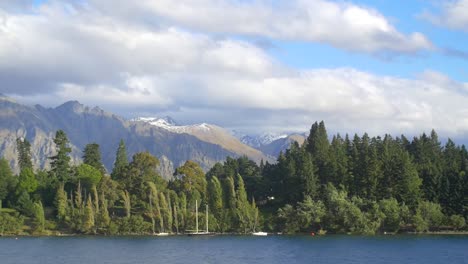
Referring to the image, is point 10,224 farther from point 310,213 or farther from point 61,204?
point 310,213

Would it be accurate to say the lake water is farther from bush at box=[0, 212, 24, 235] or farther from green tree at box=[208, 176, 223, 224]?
green tree at box=[208, 176, 223, 224]

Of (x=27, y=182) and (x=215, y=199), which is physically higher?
(x=27, y=182)

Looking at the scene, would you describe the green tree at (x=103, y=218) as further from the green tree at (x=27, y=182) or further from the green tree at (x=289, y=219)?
the green tree at (x=289, y=219)

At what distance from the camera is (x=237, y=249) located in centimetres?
11738

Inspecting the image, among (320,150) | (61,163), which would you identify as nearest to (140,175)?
(61,163)

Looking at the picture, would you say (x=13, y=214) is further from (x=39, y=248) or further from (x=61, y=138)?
(x=39, y=248)

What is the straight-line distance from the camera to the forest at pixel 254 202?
5906 inches

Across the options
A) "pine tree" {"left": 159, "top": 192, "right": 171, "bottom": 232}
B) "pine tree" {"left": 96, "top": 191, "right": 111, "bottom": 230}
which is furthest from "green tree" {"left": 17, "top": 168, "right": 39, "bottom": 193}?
"pine tree" {"left": 159, "top": 192, "right": 171, "bottom": 232}

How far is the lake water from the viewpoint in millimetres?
100438

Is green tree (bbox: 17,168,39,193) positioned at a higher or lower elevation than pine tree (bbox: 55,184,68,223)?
higher

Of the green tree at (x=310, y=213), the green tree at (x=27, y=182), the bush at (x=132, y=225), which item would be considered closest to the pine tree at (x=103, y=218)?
the bush at (x=132, y=225)

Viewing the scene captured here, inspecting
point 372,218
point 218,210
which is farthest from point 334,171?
point 218,210

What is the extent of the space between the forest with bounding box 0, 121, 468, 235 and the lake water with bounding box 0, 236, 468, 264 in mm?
9701

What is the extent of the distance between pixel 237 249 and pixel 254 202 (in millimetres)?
46184
